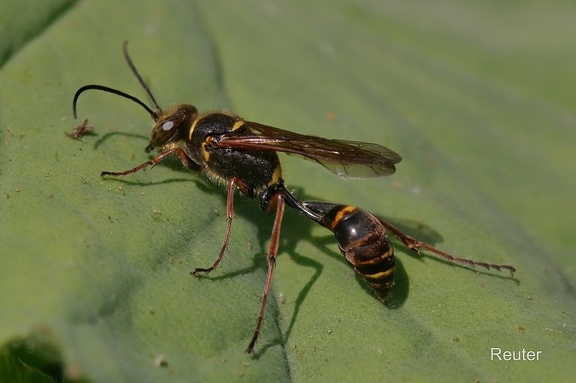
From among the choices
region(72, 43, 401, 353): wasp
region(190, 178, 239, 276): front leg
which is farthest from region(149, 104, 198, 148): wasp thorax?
region(190, 178, 239, 276): front leg

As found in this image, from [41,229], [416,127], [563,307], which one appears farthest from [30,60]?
[563,307]

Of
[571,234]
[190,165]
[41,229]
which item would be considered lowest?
[571,234]

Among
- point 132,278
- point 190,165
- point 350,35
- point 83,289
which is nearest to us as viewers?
point 83,289

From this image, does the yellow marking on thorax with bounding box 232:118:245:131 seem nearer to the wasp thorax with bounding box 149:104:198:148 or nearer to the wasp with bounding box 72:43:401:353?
the wasp with bounding box 72:43:401:353

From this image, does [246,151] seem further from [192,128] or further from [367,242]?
[367,242]

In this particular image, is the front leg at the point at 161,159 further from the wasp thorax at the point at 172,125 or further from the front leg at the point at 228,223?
the front leg at the point at 228,223

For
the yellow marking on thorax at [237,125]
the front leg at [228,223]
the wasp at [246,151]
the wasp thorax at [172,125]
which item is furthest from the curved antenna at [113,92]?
the front leg at [228,223]

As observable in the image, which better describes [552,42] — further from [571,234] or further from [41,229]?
[41,229]

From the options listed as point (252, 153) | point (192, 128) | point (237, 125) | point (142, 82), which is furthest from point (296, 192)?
point (142, 82)
